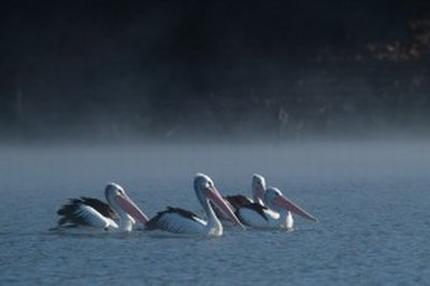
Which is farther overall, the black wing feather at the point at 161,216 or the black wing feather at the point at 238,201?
the black wing feather at the point at 238,201

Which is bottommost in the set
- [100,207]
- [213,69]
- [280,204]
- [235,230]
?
[235,230]

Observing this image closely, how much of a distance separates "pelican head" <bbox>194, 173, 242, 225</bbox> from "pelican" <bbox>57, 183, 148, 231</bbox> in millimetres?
499

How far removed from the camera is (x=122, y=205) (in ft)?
51.4

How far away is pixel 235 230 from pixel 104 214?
3.45 ft

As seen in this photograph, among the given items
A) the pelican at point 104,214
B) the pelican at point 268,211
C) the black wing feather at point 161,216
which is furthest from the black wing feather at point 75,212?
the pelican at point 268,211

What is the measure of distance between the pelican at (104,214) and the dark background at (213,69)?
13.6 meters

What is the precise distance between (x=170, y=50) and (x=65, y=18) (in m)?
2.49

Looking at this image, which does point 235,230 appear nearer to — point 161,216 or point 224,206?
point 224,206

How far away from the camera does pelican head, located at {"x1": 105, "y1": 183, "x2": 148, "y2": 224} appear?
15.5m

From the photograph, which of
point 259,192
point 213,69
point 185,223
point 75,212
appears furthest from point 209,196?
point 213,69

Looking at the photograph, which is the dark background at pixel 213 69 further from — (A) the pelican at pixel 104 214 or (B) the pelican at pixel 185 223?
(B) the pelican at pixel 185 223

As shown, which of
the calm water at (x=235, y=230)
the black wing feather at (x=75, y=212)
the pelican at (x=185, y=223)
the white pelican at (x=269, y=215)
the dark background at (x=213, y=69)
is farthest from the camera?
the dark background at (x=213, y=69)

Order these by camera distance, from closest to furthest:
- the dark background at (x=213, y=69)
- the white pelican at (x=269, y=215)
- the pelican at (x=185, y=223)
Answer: the pelican at (x=185, y=223) → the white pelican at (x=269, y=215) → the dark background at (x=213, y=69)

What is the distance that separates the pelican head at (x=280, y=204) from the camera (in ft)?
51.2
